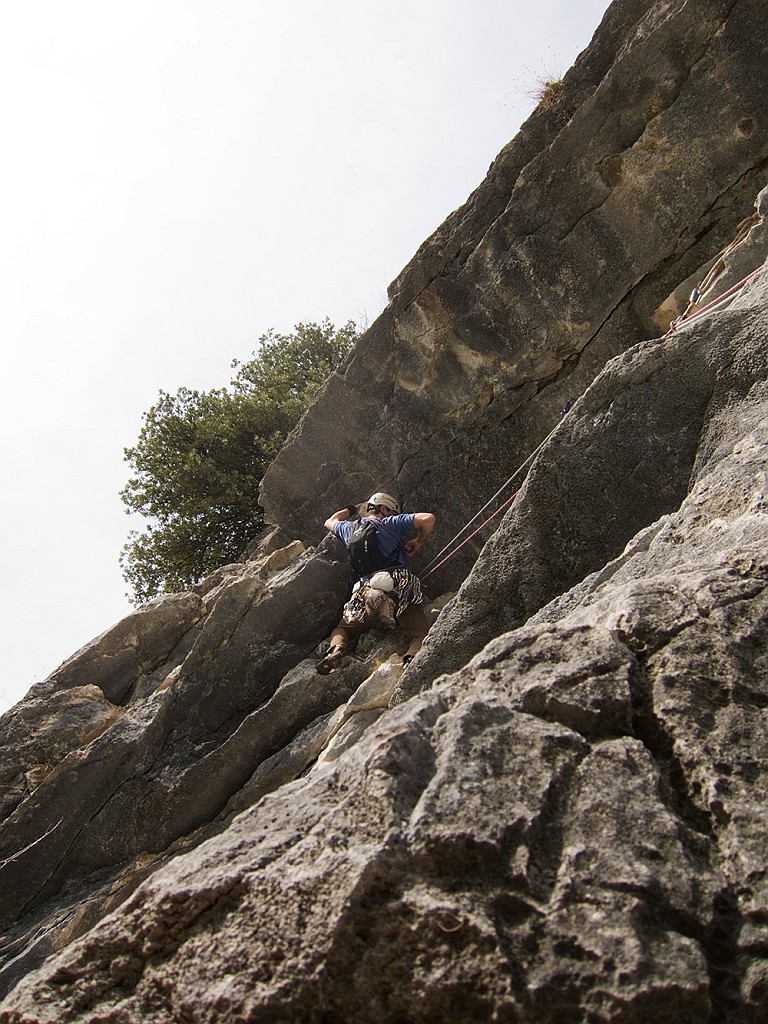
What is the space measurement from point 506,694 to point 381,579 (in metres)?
5.47

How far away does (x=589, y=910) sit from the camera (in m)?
2.32

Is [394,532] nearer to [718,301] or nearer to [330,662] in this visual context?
[330,662]

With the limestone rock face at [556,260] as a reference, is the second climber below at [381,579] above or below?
below

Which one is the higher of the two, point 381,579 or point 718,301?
point 381,579

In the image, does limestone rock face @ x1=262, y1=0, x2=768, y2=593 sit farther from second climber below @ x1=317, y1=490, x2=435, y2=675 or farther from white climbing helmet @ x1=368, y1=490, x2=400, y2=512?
second climber below @ x1=317, y1=490, x2=435, y2=675

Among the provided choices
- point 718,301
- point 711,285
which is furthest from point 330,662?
point 711,285

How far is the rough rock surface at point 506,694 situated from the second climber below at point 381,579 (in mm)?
312

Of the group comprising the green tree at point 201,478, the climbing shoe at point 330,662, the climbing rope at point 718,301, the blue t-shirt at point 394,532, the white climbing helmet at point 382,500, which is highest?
the green tree at point 201,478

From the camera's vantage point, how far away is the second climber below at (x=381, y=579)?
8.54 meters

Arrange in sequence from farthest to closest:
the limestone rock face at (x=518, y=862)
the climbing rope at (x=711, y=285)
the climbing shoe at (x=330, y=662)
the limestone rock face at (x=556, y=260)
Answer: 1. the limestone rock face at (x=556, y=260)
2. the climbing shoe at (x=330, y=662)
3. the climbing rope at (x=711, y=285)
4. the limestone rock face at (x=518, y=862)

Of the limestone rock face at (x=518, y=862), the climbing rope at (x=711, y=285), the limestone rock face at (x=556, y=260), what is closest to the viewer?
the limestone rock face at (x=518, y=862)

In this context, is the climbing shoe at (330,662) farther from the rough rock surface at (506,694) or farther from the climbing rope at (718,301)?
the climbing rope at (718,301)

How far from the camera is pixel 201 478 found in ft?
55.7

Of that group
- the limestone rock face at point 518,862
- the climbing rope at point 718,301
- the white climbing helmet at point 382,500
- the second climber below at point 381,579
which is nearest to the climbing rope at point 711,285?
the climbing rope at point 718,301
